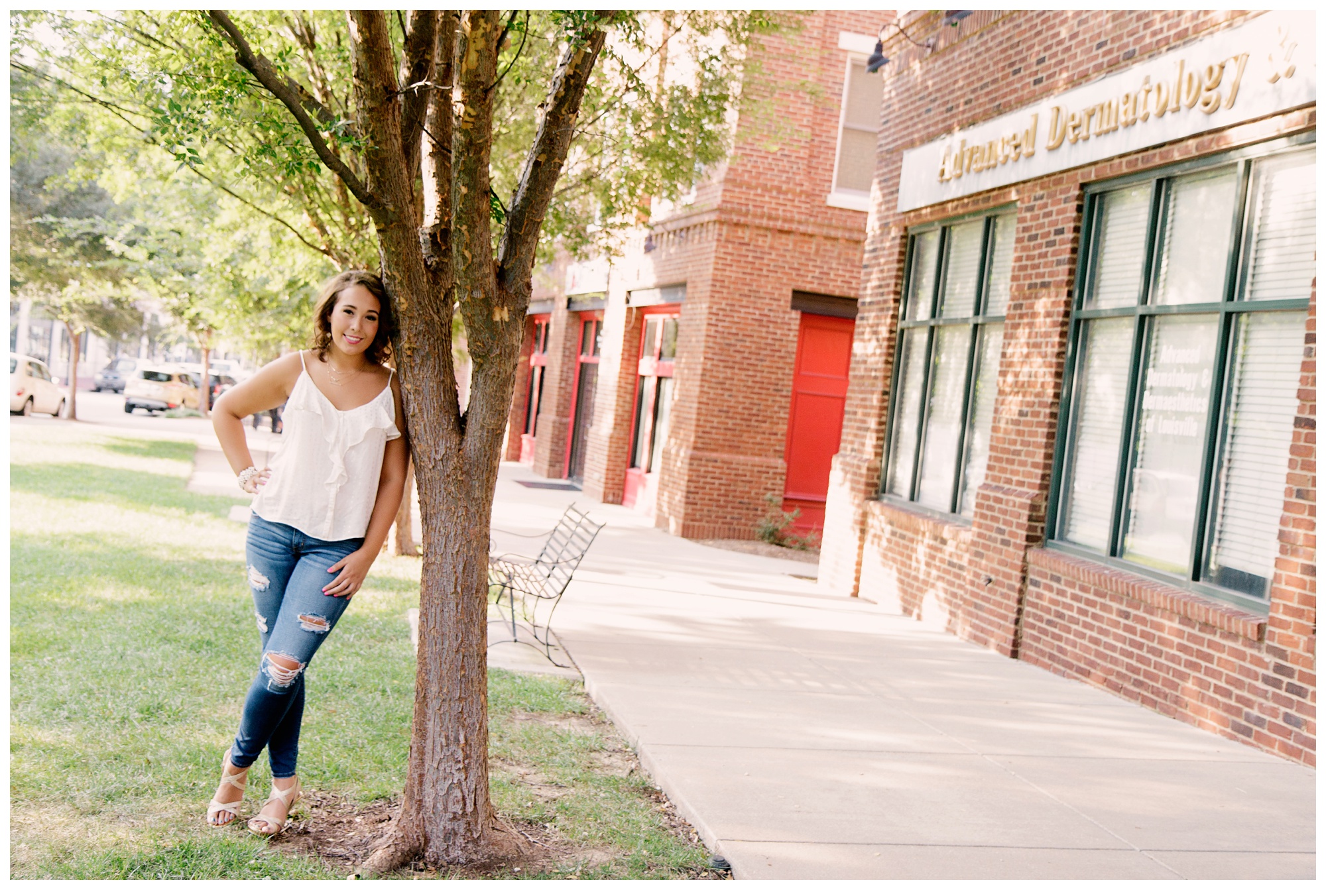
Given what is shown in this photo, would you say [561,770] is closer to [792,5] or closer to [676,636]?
[676,636]

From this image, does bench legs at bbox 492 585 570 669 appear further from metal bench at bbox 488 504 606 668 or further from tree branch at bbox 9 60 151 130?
tree branch at bbox 9 60 151 130

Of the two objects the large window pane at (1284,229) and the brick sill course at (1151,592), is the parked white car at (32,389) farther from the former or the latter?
the large window pane at (1284,229)

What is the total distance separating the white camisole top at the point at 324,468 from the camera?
13.0ft

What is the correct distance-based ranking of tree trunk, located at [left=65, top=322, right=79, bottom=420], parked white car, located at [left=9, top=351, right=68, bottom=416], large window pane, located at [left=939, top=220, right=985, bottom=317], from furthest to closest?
tree trunk, located at [left=65, top=322, right=79, bottom=420], parked white car, located at [left=9, top=351, right=68, bottom=416], large window pane, located at [left=939, top=220, right=985, bottom=317]

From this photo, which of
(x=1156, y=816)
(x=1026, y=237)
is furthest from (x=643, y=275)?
(x=1156, y=816)

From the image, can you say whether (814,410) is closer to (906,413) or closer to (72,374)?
(906,413)

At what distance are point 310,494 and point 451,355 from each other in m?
0.73

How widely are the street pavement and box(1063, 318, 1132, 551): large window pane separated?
46.2 inches

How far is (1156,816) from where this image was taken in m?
4.95

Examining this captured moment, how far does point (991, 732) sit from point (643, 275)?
12100 mm

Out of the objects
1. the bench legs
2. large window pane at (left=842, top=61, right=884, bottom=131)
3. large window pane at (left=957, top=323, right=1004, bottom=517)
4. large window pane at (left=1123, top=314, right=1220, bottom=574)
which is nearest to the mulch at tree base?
the bench legs

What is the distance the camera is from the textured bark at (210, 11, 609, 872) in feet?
13.0

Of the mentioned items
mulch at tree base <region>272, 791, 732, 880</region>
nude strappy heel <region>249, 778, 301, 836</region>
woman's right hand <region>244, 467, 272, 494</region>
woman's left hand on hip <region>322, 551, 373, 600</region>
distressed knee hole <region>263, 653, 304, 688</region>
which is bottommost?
mulch at tree base <region>272, 791, 732, 880</region>

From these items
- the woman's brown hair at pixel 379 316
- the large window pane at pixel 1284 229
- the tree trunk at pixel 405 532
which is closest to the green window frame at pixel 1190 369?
the large window pane at pixel 1284 229
